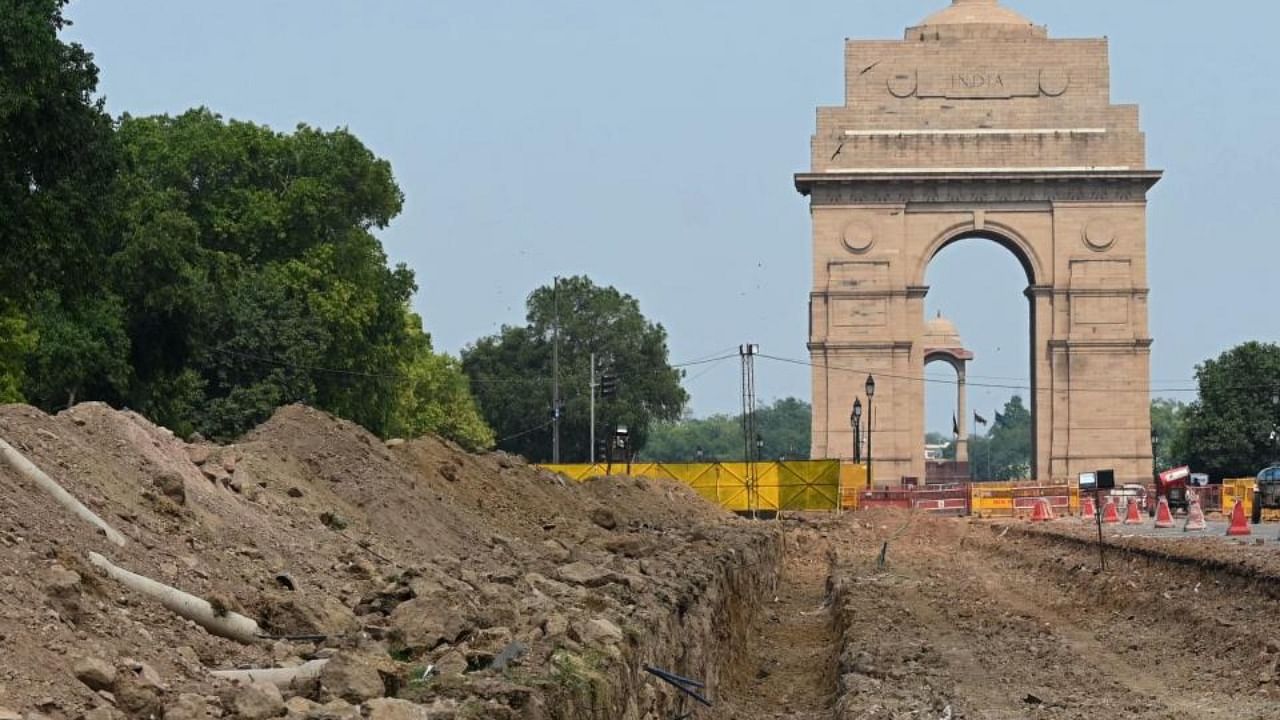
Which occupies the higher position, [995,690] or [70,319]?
[70,319]

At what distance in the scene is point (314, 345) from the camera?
61.2 m

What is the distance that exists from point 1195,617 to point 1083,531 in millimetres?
25155

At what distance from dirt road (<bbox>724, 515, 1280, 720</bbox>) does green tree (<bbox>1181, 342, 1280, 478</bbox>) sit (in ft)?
175

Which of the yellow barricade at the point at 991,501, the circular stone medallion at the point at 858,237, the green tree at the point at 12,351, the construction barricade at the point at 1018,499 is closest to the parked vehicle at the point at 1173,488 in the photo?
the construction barricade at the point at 1018,499

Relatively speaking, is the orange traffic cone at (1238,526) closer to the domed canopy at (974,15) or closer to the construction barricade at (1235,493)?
the construction barricade at (1235,493)

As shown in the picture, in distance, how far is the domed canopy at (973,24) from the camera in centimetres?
8044

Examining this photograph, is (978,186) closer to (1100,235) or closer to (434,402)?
(1100,235)

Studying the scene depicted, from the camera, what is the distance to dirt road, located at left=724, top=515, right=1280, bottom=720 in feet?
53.2

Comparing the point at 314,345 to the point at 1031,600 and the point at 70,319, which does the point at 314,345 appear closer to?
the point at 70,319

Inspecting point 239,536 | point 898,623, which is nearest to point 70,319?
point 898,623

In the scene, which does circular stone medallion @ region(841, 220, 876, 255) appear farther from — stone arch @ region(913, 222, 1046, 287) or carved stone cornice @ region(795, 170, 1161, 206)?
stone arch @ region(913, 222, 1046, 287)

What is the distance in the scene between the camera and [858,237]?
7969cm

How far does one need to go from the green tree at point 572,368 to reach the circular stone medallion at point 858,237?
35.9m

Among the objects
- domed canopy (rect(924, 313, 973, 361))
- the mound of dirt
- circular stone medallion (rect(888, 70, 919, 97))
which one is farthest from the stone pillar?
the mound of dirt
